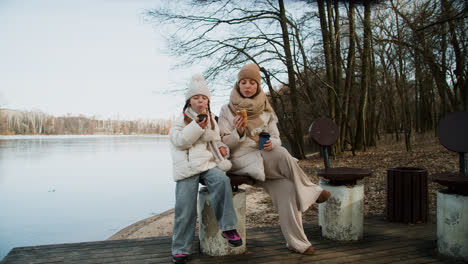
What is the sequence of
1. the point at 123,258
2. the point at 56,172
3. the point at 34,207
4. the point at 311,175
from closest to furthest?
the point at 123,258
the point at 311,175
the point at 34,207
the point at 56,172

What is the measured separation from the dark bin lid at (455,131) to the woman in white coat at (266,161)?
1.29 meters

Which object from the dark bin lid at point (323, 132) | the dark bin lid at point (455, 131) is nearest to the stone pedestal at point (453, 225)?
the dark bin lid at point (455, 131)

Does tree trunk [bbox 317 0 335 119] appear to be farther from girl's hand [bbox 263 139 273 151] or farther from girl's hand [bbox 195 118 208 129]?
girl's hand [bbox 195 118 208 129]

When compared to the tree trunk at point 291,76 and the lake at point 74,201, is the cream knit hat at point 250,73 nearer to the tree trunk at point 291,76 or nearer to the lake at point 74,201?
the lake at point 74,201

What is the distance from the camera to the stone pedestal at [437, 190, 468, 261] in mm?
2910

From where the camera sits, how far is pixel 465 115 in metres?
3.31

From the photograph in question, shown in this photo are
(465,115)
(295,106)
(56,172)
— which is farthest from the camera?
(56,172)

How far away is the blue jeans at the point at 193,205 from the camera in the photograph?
288 centimetres

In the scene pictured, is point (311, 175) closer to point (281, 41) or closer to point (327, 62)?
point (327, 62)

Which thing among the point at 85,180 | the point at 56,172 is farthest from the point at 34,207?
the point at 56,172

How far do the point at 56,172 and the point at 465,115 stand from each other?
1942 cm

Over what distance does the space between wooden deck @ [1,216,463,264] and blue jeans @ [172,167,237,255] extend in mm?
194

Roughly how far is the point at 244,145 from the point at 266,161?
0.25 metres

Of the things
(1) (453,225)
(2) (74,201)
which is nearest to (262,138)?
(1) (453,225)
